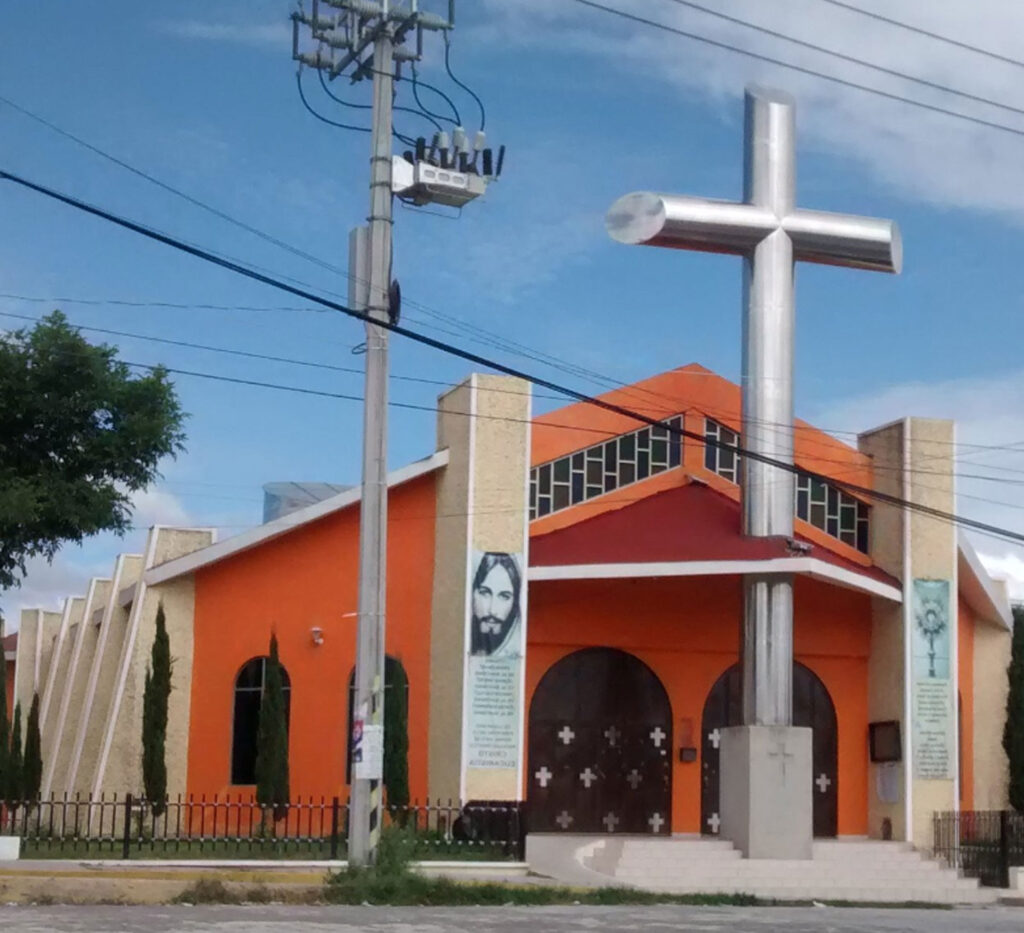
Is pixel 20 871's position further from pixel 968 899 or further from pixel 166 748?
pixel 968 899

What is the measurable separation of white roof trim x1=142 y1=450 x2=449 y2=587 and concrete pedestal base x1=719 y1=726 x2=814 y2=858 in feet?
23.1

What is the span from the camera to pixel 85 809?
29.0m

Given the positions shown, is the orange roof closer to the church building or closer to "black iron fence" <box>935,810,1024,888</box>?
the church building

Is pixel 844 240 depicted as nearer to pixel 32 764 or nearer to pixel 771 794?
pixel 771 794

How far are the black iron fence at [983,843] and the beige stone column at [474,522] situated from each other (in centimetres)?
751

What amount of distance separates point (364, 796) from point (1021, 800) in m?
16.9

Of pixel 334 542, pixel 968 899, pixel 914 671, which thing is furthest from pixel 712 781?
pixel 334 542

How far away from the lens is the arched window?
93.9 feet

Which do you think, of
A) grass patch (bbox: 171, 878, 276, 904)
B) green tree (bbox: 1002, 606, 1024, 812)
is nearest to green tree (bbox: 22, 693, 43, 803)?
grass patch (bbox: 171, 878, 276, 904)

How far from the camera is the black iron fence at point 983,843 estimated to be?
90.6 feet

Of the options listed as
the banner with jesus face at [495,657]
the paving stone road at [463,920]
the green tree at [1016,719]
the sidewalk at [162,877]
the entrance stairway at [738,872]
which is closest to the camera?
the paving stone road at [463,920]

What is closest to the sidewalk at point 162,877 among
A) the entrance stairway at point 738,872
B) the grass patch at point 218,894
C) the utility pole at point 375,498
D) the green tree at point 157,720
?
the grass patch at point 218,894

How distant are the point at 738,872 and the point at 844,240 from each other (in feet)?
34.5

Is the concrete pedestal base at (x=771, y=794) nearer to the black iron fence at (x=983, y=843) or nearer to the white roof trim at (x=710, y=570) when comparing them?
the white roof trim at (x=710, y=570)
